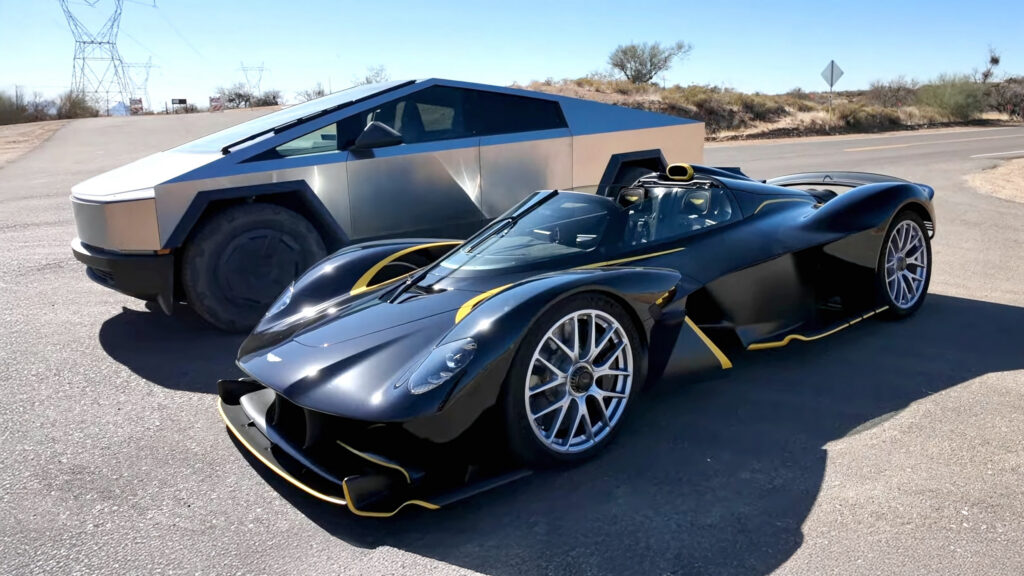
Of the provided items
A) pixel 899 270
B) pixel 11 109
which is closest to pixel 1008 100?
pixel 899 270

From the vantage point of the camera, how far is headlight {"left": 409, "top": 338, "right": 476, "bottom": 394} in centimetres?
304

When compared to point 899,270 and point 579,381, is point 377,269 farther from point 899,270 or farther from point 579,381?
point 899,270

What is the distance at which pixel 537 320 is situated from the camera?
3305mm

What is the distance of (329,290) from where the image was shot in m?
4.46

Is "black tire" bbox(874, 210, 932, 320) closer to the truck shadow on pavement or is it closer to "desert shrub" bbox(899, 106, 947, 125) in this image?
the truck shadow on pavement

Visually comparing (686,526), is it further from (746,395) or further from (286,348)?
(286,348)

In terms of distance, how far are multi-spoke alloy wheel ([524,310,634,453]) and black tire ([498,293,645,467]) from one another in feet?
0.04

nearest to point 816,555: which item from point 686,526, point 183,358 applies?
point 686,526

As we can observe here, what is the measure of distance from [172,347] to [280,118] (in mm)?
2072

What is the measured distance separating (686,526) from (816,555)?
1.51 ft

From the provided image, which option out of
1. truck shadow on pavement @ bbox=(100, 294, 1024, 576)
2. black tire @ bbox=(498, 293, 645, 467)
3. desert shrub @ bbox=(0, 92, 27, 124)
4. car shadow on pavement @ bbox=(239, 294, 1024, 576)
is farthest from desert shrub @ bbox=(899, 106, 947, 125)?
desert shrub @ bbox=(0, 92, 27, 124)

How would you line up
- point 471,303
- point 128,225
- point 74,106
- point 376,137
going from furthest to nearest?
point 74,106, point 376,137, point 128,225, point 471,303

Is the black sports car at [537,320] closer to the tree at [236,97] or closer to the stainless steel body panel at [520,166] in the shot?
the stainless steel body panel at [520,166]

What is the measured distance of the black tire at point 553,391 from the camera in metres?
3.19
